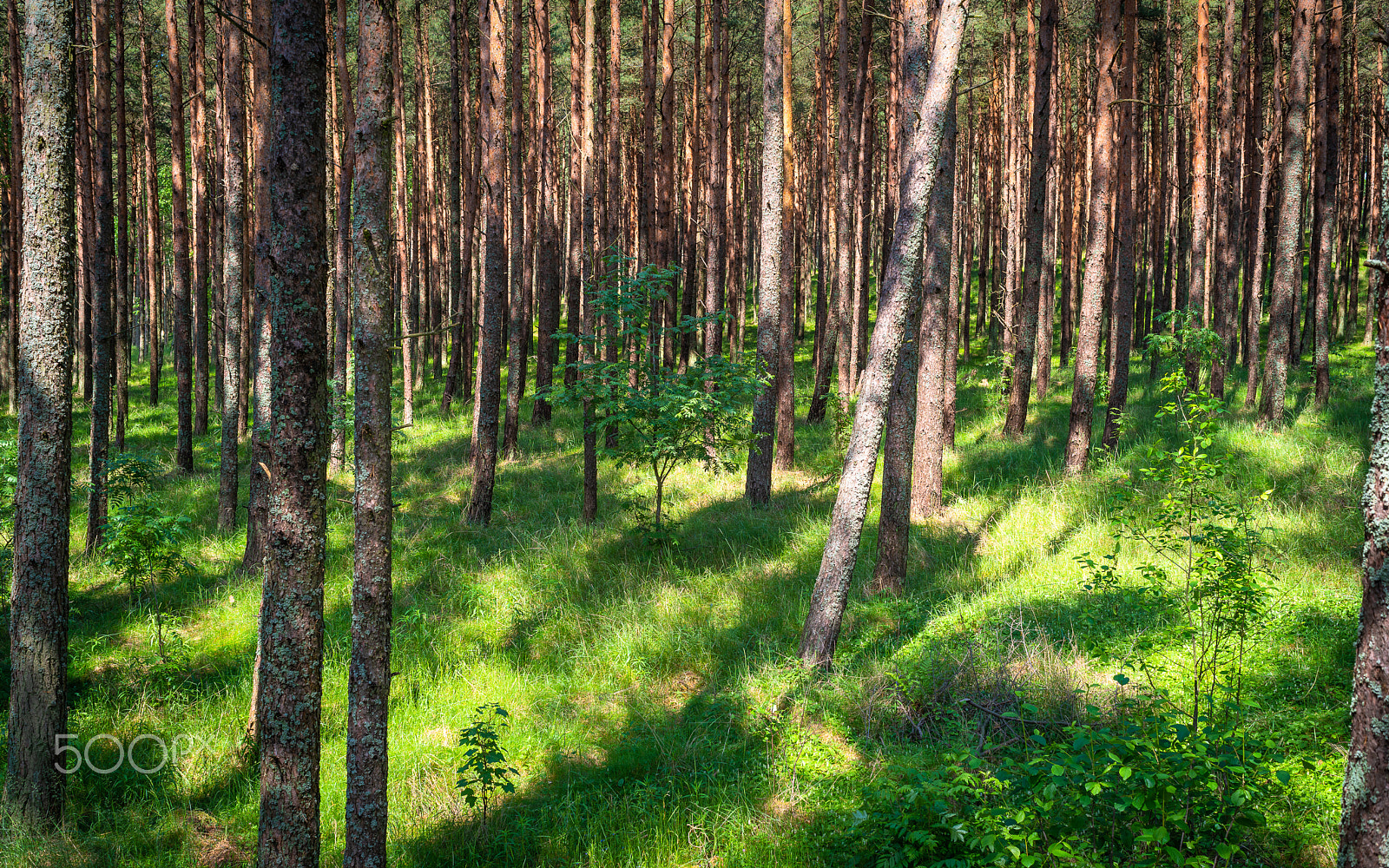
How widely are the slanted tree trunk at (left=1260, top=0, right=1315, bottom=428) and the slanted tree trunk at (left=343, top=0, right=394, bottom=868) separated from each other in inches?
513

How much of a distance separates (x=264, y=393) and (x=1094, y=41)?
25200mm

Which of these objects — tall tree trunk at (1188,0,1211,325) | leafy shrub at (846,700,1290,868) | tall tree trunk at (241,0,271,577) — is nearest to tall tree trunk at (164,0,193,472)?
tall tree trunk at (241,0,271,577)

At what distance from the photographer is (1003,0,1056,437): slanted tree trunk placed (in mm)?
11875

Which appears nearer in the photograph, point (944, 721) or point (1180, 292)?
point (944, 721)

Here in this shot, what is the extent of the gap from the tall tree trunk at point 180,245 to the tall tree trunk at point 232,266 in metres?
2.93

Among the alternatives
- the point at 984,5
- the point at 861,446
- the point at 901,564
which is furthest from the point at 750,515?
the point at 984,5

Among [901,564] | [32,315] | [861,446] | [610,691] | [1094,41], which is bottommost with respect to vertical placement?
[610,691]

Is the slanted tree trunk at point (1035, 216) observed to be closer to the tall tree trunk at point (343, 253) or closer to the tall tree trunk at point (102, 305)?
the tall tree trunk at point (343, 253)

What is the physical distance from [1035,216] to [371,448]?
11.2m

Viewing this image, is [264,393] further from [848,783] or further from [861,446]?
[848,783]

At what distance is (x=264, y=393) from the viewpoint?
9109mm

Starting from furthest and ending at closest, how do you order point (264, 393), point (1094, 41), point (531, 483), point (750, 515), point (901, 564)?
1. point (1094, 41)
2. point (531, 483)
3. point (750, 515)
4. point (264, 393)
5. point (901, 564)

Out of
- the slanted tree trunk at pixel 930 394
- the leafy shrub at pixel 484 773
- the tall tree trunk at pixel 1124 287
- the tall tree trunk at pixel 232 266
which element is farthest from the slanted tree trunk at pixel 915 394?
the tall tree trunk at pixel 232 266

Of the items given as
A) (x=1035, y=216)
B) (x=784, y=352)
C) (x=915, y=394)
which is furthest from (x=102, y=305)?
(x=1035, y=216)
